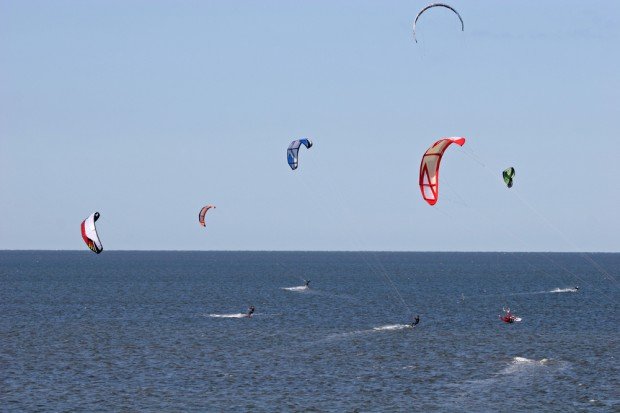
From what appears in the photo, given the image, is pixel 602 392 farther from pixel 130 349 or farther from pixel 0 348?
pixel 0 348

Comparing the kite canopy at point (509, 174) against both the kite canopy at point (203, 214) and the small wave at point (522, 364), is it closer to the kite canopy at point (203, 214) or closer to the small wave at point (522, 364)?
the small wave at point (522, 364)

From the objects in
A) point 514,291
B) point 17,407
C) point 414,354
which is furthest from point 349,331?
point 514,291

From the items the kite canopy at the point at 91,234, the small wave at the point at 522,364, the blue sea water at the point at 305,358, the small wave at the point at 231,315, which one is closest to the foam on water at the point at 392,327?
the blue sea water at the point at 305,358

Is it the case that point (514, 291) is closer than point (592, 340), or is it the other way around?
point (592, 340)

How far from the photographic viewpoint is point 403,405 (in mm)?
52906

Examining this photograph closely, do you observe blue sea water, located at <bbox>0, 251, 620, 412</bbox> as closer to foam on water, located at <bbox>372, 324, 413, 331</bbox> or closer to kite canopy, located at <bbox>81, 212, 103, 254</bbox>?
foam on water, located at <bbox>372, 324, 413, 331</bbox>

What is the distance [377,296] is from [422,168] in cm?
10387

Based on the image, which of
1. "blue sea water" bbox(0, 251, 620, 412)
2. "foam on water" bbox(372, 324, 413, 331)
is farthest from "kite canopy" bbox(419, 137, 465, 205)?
"foam on water" bbox(372, 324, 413, 331)

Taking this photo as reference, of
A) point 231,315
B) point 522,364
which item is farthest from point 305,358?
point 231,315

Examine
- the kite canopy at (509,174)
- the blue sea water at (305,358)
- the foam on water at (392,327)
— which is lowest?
the blue sea water at (305,358)

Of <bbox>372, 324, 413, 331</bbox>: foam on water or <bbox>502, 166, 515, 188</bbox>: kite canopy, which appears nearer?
<bbox>502, 166, 515, 188</bbox>: kite canopy

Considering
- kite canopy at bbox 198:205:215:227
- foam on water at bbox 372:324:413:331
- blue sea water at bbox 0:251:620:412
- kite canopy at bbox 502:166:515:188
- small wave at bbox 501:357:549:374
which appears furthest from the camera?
kite canopy at bbox 198:205:215:227

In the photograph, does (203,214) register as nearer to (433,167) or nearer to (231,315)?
(231,315)

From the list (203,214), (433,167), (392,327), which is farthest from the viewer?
(203,214)
